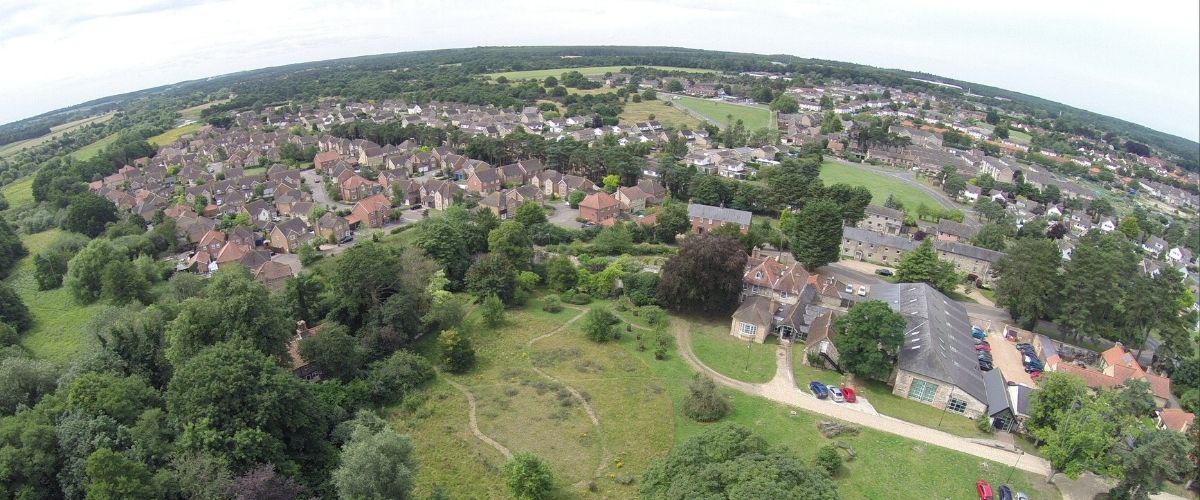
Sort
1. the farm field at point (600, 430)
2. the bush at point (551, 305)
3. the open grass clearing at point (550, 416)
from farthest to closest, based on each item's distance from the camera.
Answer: the bush at point (551, 305) → the open grass clearing at point (550, 416) → the farm field at point (600, 430)

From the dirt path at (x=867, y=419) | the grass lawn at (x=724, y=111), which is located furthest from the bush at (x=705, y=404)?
the grass lawn at (x=724, y=111)

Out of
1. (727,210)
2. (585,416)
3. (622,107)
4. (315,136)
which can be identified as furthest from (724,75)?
(585,416)

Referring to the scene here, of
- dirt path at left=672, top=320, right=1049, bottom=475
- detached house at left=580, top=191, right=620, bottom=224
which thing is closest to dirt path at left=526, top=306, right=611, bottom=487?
dirt path at left=672, top=320, right=1049, bottom=475

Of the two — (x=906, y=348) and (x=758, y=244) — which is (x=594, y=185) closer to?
(x=758, y=244)

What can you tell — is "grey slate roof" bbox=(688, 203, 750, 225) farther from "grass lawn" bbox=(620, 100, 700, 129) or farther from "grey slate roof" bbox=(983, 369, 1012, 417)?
"grass lawn" bbox=(620, 100, 700, 129)

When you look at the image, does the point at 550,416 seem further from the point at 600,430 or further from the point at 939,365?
the point at 939,365

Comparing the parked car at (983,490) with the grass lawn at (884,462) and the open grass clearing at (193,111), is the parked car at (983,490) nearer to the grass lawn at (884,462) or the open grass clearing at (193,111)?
the grass lawn at (884,462)
